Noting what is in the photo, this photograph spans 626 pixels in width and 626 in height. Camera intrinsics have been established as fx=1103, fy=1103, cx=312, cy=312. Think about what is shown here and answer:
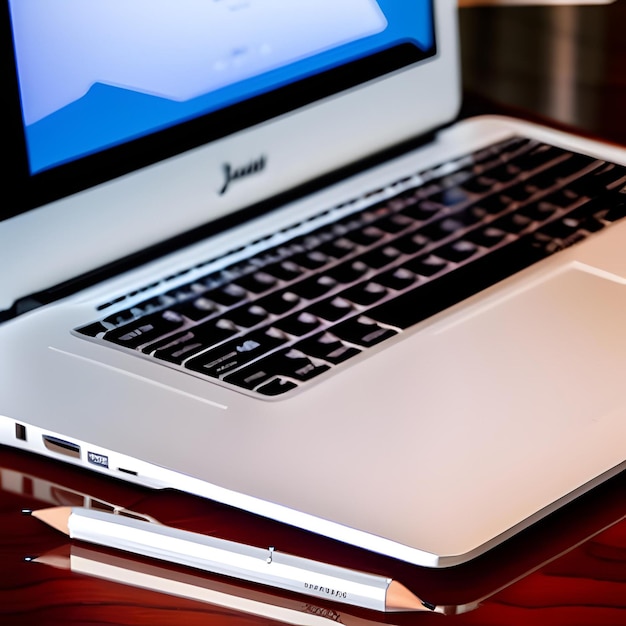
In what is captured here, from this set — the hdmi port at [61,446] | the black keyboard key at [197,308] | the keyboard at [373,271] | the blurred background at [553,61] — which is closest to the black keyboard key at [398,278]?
the keyboard at [373,271]

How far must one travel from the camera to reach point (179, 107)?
28.0 inches

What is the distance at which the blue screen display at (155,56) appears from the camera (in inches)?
24.9

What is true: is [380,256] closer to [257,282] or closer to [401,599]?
[257,282]

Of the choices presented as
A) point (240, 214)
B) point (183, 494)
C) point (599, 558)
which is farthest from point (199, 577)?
point (240, 214)

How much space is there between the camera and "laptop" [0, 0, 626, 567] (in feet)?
1.69

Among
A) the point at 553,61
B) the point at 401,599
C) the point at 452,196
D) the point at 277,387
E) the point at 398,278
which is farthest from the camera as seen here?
the point at 553,61

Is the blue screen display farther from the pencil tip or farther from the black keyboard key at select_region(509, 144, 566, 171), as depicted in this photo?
the pencil tip

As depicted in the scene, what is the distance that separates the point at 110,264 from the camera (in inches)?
27.4

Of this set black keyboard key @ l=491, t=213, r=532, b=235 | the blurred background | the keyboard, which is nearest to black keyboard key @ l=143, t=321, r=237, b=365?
the keyboard

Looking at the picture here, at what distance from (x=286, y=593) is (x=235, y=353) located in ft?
0.53

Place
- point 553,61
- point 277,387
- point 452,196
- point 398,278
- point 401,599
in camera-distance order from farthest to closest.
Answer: point 553,61 → point 452,196 → point 398,278 → point 277,387 → point 401,599

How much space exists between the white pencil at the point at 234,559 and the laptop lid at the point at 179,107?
19 cm

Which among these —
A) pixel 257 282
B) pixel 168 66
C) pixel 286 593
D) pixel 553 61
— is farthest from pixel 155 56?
pixel 553 61

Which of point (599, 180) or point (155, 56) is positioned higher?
point (155, 56)
